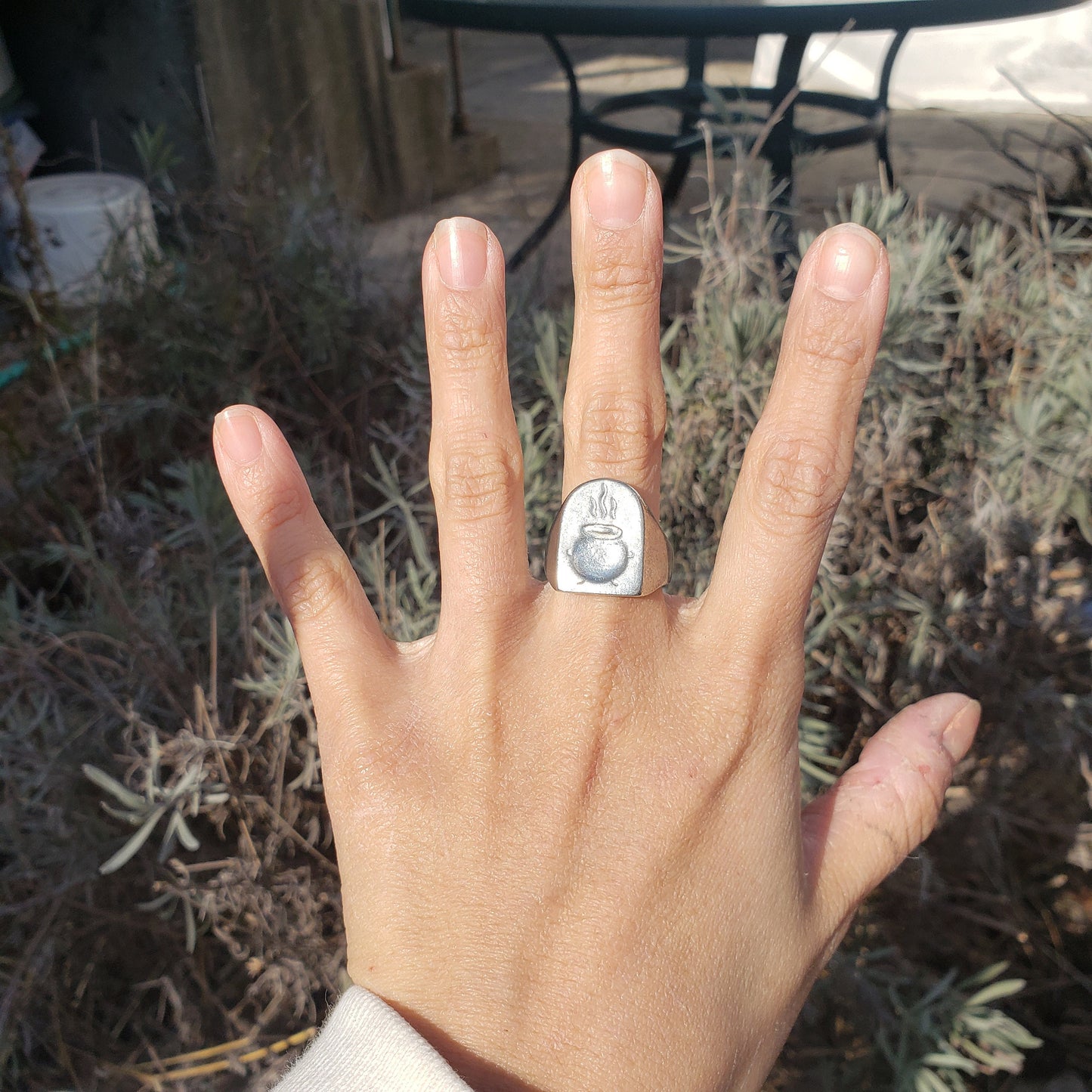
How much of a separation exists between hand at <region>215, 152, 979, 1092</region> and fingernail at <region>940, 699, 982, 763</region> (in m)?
0.06

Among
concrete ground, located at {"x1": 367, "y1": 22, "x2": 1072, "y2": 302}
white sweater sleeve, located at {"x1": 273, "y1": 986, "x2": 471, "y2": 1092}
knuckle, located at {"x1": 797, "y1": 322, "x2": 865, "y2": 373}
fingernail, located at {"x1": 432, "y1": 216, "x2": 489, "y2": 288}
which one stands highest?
fingernail, located at {"x1": 432, "y1": 216, "x2": 489, "y2": 288}

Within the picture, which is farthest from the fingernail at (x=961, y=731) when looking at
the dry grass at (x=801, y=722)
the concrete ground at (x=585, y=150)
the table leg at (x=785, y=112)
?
the table leg at (x=785, y=112)

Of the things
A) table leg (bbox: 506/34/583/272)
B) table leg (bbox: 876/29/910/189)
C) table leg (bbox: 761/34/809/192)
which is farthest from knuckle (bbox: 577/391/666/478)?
table leg (bbox: 876/29/910/189)

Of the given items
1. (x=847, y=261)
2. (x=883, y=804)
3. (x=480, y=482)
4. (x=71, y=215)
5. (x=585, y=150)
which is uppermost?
(x=847, y=261)

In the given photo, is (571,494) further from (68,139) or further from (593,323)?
(68,139)

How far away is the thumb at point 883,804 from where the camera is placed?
1257 mm

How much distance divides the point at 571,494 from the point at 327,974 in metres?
0.99

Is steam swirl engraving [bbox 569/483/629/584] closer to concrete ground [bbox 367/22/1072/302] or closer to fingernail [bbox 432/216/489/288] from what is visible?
fingernail [bbox 432/216/489/288]

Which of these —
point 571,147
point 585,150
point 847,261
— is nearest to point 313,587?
point 847,261

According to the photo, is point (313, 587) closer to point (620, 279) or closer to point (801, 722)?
point (620, 279)

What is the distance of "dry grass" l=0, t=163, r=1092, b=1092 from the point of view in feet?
5.06

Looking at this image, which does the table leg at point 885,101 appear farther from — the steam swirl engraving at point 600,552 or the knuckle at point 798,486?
the steam swirl engraving at point 600,552

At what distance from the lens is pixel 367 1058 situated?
97cm

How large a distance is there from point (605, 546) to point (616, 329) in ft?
0.97
